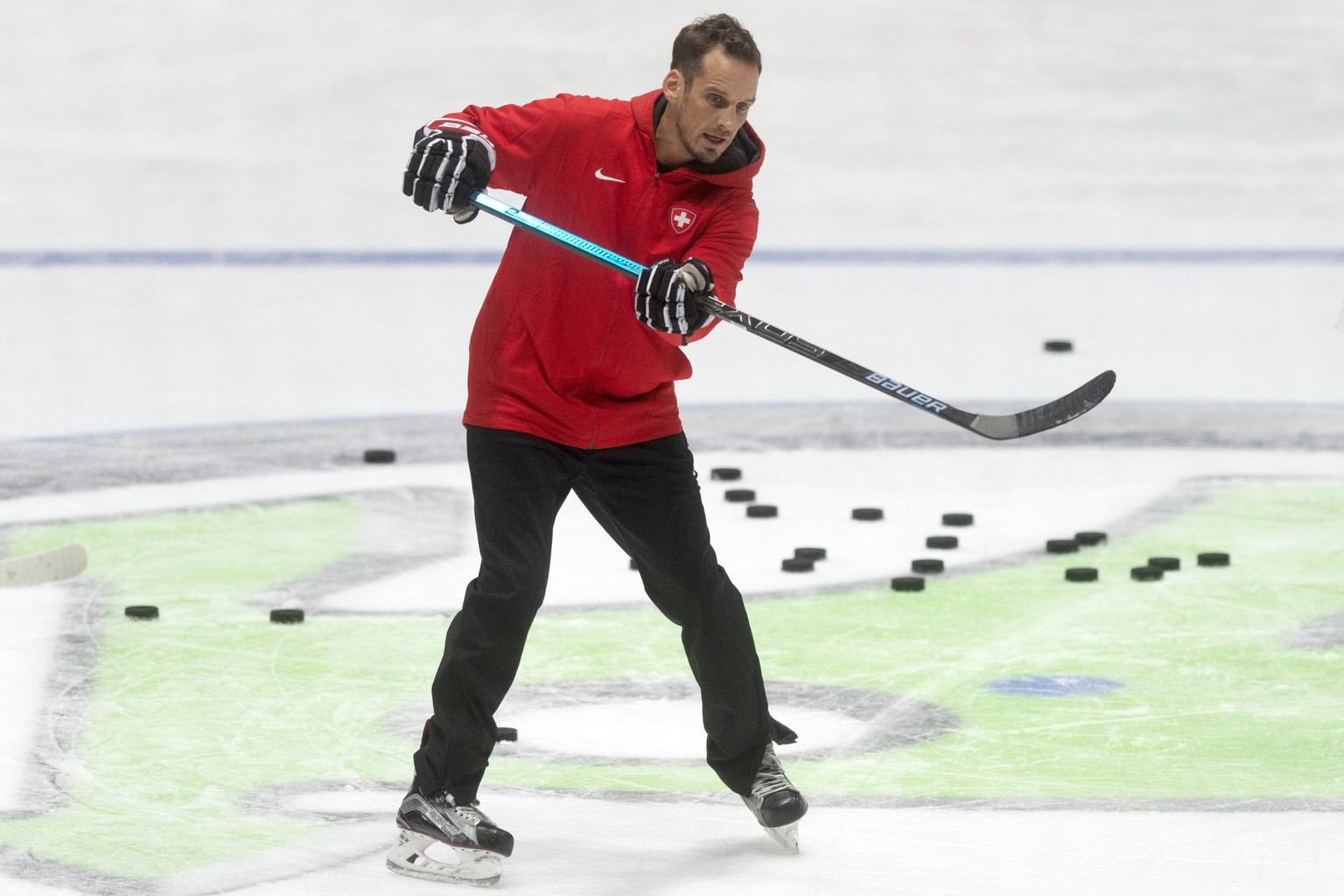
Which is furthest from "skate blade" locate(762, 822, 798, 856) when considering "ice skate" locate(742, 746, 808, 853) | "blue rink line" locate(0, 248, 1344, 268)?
"blue rink line" locate(0, 248, 1344, 268)

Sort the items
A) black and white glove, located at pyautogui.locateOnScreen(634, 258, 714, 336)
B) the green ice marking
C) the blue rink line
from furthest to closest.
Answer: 1. the blue rink line
2. the green ice marking
3. black and white glove, located at pyautogui.locateOnScreen(634, 258, 714, 336)

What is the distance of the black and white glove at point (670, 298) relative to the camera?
259 centimetres

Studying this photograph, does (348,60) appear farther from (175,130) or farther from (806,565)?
(806,565)

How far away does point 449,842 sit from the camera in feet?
8.69

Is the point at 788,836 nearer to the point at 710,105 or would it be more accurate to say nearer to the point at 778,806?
the point at 778,806

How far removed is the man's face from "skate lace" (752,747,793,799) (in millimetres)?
903

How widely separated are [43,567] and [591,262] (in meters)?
2.39

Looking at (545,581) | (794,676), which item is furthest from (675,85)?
(794,676)

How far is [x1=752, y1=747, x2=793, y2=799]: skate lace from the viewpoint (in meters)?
2.81

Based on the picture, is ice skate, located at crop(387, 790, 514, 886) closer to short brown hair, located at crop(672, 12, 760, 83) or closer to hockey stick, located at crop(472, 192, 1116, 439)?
hockey stick, located at crop(472, 192, 1116, 439)

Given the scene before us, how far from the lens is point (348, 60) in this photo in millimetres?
10766

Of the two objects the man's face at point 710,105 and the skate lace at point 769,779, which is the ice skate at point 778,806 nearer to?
the skate lace at point 769,779

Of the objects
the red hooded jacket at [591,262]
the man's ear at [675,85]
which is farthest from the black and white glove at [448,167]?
the man's ear at [675,85]

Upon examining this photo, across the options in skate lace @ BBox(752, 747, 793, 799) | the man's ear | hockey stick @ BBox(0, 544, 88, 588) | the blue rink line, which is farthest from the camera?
the blue rink line
